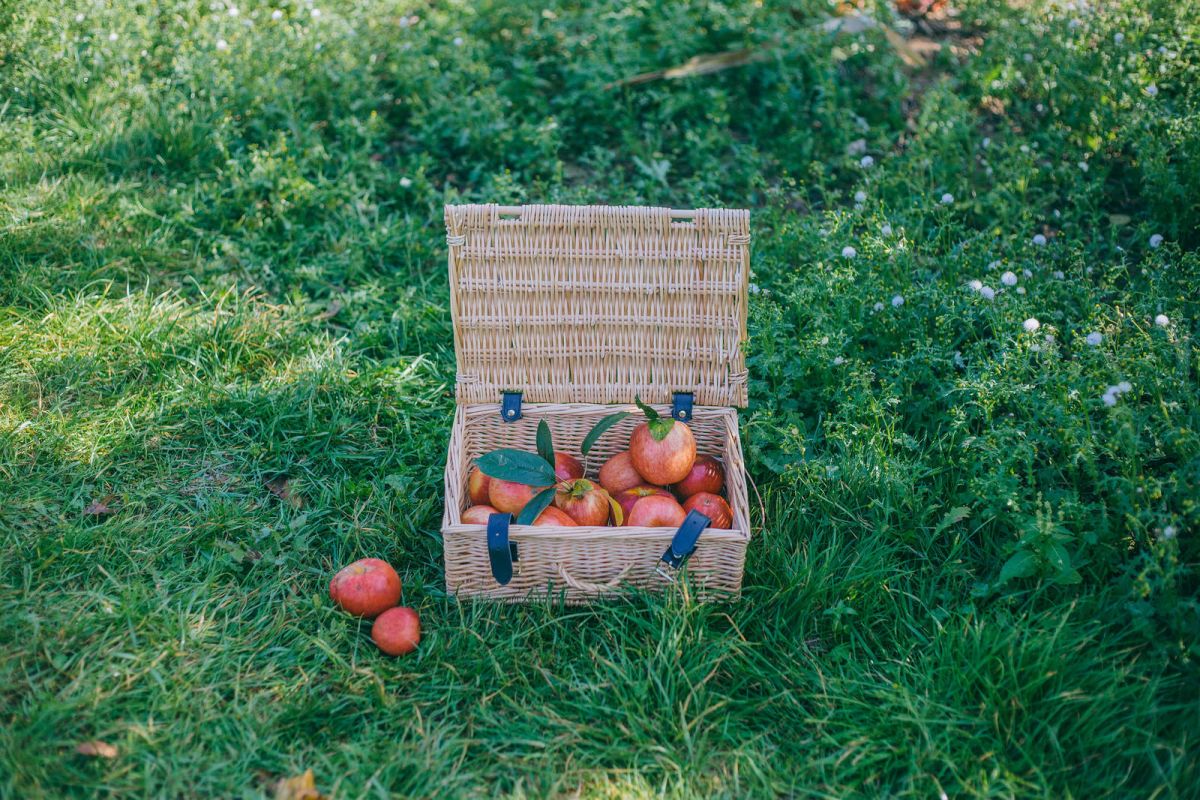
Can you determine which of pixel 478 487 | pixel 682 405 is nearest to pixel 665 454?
pixel 682 405

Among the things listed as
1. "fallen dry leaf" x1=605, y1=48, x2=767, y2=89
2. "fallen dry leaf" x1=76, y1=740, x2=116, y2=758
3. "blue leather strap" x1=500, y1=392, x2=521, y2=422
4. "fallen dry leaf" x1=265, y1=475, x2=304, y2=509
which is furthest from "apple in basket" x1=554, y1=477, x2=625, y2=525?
"fallen dry leaf" x1=605, y1=48, x2=767, y2=89

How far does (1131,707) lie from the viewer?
248 cm

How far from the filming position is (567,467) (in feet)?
10.2

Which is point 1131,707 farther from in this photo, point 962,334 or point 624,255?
point 624,255

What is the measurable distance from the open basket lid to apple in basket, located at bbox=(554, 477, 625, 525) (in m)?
0.41

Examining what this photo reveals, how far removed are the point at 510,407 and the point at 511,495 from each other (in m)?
0.35

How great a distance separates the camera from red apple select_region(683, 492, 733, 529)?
286 cm

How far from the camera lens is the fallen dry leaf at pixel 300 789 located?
7.48 ft

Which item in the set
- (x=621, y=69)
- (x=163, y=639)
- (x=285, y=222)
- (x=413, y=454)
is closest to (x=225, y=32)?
(x=285, y=222)

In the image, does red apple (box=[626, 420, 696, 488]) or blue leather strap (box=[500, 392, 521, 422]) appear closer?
red apple (box=[626, 420, 696, 488])

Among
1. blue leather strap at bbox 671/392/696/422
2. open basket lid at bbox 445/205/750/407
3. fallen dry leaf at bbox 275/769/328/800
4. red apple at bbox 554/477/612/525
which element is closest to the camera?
fallen dry leaf at bbox 275/769/328/800

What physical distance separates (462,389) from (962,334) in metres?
1.79

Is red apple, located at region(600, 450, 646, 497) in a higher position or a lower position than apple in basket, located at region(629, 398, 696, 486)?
lower

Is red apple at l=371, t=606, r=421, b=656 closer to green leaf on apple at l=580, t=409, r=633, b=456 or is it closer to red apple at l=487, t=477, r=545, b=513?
→ red apple at l=487, t=477, r=545, b=513
